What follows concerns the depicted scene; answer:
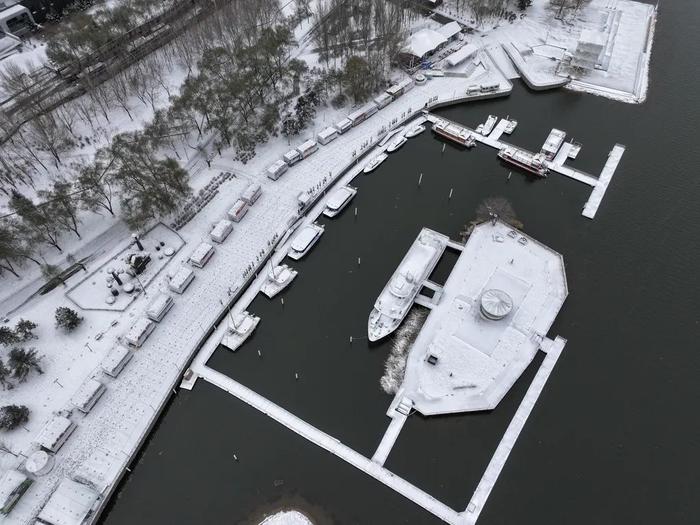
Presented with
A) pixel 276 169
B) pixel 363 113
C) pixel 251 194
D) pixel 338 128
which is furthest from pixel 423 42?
pixel 251 194

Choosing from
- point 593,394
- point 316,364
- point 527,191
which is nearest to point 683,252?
point 527,191

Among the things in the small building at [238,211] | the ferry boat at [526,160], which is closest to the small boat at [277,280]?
the small building at [238,211]

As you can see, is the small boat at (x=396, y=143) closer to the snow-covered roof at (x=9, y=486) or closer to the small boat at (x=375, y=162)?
the small boat at (x=375, y=162)

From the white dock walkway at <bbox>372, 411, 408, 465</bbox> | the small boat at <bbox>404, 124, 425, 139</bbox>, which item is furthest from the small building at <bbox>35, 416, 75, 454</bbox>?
the small boat at <bbox>404, 124, 425, 139</bbox>

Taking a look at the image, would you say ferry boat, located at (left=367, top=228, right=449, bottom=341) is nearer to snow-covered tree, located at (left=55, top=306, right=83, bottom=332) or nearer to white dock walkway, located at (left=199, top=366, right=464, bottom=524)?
white dock walkway, located at (left=199, top=366, right=464, bottom=524)

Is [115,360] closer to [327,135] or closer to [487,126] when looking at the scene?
[327,135]

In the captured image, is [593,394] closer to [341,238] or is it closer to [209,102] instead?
[341,238]
